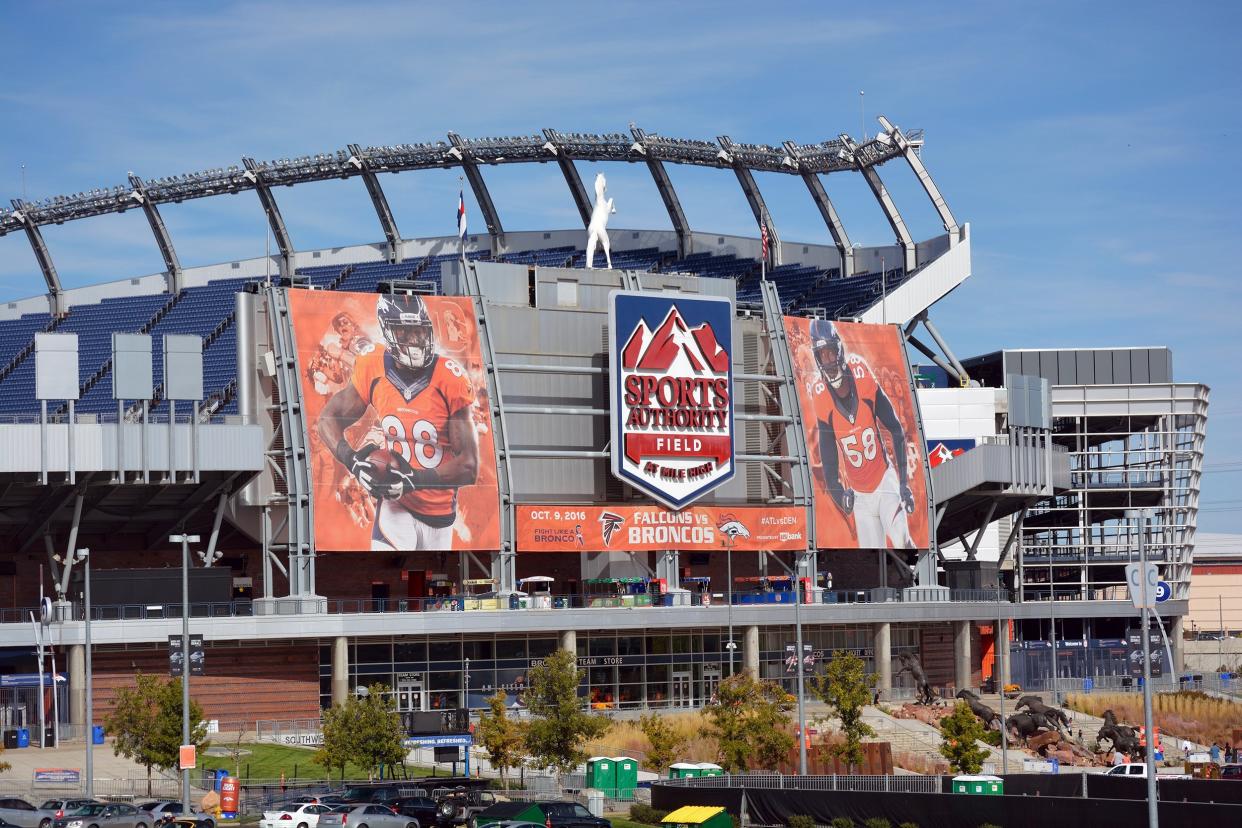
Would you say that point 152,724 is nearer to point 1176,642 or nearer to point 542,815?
point 542,815

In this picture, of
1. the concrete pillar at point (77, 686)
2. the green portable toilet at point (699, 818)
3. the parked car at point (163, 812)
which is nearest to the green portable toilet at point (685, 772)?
the green portable toilet at point (699, 818)

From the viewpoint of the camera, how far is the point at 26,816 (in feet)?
183

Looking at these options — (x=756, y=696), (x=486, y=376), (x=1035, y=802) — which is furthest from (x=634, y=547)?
(x=1035, y=802)

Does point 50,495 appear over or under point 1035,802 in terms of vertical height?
over

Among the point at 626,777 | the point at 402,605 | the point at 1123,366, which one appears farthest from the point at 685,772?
the point at 1123,366

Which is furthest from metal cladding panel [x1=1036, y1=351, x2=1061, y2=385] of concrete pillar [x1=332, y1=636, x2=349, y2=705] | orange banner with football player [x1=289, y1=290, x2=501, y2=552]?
concrete pillar [x1=332, y1=636, x2=349, y2=705]

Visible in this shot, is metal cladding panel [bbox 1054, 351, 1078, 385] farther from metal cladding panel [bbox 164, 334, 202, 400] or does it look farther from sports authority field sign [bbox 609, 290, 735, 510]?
metal cladding panel [bbox 164, 334, 202, 400]

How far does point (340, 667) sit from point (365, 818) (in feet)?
119

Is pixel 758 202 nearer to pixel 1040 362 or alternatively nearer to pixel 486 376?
pixel 1040 362

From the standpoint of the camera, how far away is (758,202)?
448 ft

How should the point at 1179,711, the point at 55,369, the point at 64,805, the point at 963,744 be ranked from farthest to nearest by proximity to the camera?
the point at 1179,711
the point at 55,369
the point at 963,744
the point at 64,805

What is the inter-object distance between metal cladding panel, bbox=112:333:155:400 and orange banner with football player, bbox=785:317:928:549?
38.0 meters

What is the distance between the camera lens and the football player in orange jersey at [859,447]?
10862 centimetres

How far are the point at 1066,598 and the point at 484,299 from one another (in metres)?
59.9
